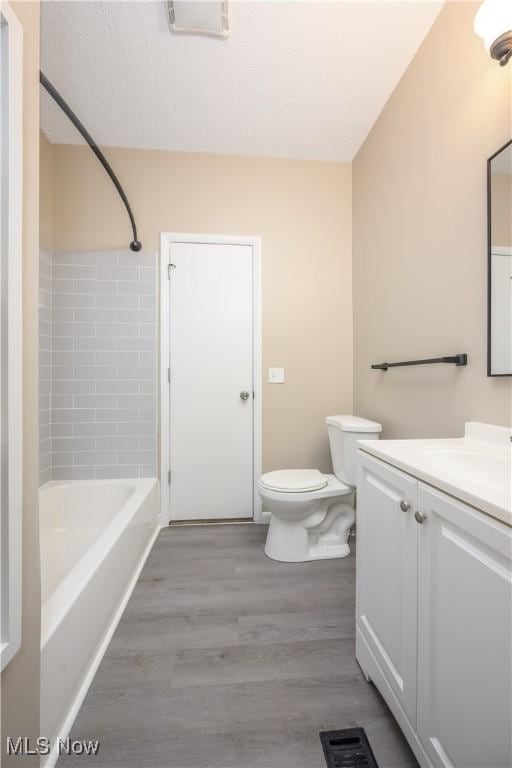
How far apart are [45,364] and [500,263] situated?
2.41 metres

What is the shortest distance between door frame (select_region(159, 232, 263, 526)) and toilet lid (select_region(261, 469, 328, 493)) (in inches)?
16.5

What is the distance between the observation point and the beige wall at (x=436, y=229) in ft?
3.68

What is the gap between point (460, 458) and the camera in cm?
100

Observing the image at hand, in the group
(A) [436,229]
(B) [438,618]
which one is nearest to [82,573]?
(B) [438,618]

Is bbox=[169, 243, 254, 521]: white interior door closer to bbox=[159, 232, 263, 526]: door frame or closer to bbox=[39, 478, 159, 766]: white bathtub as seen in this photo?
bbox=[159, 232, 263, 526]: door frame

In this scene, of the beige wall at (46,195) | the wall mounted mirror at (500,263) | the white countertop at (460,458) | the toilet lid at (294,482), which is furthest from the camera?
the beige wall at (46,195)

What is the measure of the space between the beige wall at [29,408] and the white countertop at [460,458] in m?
0.96

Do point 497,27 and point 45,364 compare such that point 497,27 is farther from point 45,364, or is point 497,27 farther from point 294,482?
point 45,364

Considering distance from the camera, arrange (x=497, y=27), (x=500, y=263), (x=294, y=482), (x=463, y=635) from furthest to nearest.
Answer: (x=294, y=482)
(x=500, y=263)
(x=497, y=27)
(x=463, y=635)

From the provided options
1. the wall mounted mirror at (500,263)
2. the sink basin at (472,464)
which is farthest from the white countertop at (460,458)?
the wall mounted mirror at (500,263)

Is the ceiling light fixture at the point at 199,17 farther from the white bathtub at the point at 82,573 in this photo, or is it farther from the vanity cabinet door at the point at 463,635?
the white bathtub at the point at 82,573

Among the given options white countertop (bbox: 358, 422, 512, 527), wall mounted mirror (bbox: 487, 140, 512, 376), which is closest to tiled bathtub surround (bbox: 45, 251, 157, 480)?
white countertop (bbox: 358, 422, 512, 527)

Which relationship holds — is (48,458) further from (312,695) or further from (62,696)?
(312,695)

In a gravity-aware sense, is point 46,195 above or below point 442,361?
above
